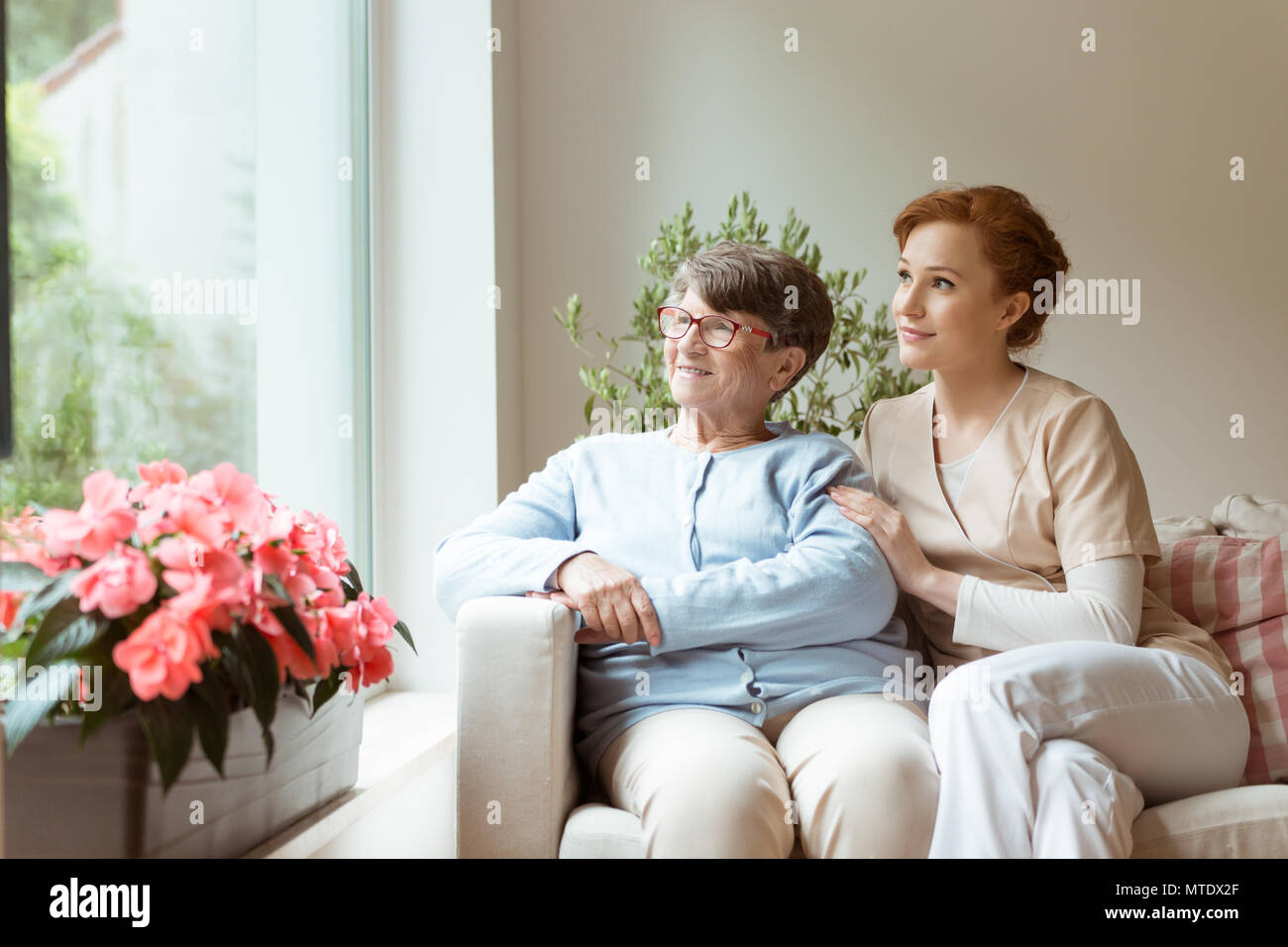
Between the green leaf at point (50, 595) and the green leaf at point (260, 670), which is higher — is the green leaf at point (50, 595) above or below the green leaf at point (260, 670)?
above

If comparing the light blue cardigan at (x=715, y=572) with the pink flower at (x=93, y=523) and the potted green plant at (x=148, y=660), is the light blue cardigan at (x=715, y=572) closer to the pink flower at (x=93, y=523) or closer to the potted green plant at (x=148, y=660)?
the potted green plant at (x=148, y=660)

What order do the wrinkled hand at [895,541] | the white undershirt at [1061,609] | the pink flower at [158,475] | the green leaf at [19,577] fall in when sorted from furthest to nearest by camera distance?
the wrinkled hand at [895,541] → the white undershirt at [1061,609] → the green leaf at [19,577] → the pink flower at [158,475]

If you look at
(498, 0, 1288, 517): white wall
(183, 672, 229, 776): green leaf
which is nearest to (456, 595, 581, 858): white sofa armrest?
(183, 672, 229, 776): green leaf

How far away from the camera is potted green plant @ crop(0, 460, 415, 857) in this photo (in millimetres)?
1117

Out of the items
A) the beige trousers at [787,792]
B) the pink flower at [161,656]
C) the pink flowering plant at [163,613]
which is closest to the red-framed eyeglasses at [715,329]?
the beige trousers at [787,792]

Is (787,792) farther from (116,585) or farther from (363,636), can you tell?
(116,585)

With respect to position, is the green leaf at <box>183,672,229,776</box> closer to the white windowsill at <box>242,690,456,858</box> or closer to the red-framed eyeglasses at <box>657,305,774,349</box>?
the white windowsill at <box>242,690,456,858</box>

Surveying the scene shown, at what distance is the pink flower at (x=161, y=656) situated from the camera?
1.10 m

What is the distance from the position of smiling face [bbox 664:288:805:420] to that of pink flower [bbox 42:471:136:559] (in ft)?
3.15

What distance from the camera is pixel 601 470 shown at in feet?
6.32

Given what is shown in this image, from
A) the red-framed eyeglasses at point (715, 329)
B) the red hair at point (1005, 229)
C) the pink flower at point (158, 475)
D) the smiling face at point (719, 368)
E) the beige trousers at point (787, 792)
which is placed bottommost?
the beige trousers at point (787, 792)

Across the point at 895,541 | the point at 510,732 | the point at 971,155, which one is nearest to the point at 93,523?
the point at 510,732

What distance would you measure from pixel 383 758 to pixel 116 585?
3.44 feet

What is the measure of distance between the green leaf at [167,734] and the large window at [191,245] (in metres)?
0.57
